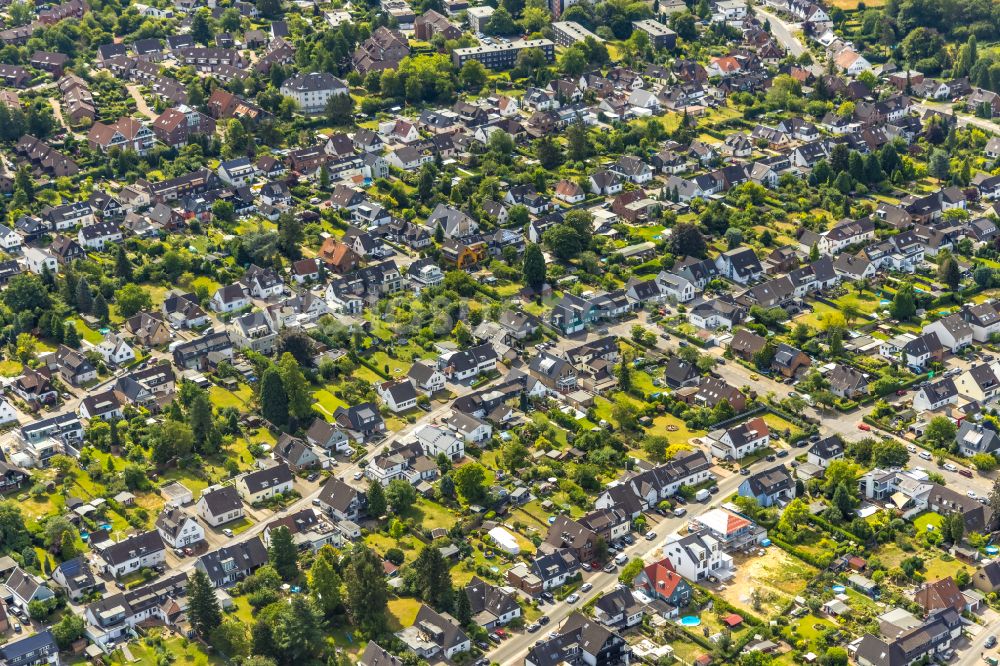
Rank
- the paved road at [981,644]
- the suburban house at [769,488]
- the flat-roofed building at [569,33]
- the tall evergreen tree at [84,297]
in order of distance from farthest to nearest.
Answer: the flat-roofed building at [569,33] < the tall evergreen tree at [84,297] < the suburban house at [769,488] < the paved road at [981,644]

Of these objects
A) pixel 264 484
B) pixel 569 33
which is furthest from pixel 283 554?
pixel 569 33

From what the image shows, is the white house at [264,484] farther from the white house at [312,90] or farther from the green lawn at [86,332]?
the white house at [312,90]

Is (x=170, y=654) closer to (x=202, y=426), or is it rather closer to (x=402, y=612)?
(x=402, y=612)

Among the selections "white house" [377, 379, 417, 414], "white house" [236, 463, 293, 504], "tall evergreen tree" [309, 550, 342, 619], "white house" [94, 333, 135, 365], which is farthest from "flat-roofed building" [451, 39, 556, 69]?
"tall evergreen tree" [309, 550, 342, 619]

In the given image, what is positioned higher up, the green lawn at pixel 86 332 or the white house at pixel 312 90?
the white house at pixel 312 90

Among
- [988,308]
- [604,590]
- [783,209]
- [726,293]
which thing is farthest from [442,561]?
[783,209]

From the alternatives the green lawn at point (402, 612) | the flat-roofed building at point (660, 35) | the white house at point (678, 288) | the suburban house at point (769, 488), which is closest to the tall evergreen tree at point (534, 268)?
the white house at point (678, 288)
